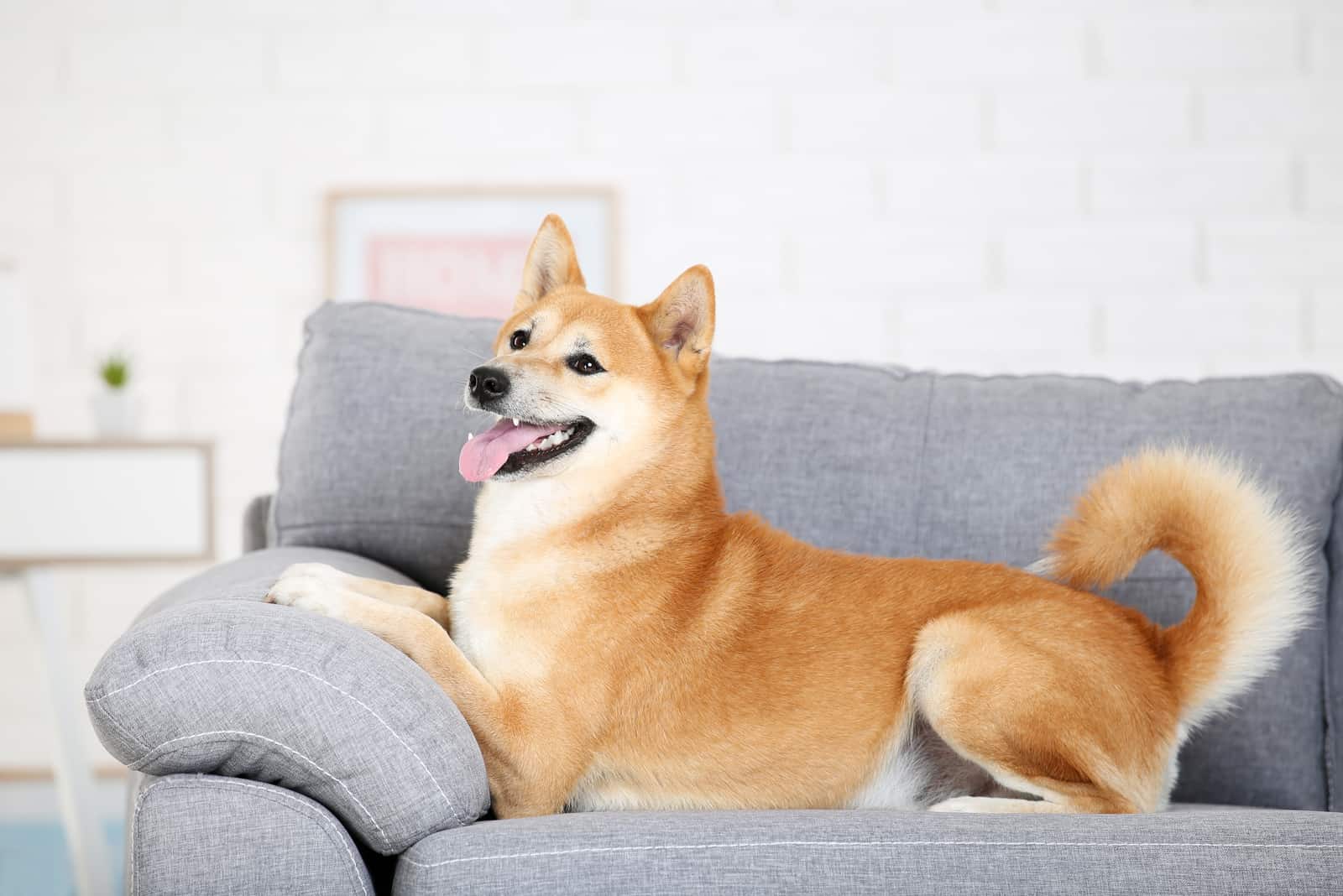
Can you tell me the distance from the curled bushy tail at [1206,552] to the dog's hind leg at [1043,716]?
0.12 meters

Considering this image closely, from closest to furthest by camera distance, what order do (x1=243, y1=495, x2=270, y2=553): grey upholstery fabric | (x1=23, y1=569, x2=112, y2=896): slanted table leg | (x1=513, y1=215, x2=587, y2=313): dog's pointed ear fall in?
(x1=513, y1=215, x2=587, y2=313): dog's pointed ear, (x1=243, y1=495, x2=270, y2=553): grey upholstery fabric, (x1=23, y1=569, x2=112, y2=896): slanted table leg

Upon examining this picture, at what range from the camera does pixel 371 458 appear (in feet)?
7.34

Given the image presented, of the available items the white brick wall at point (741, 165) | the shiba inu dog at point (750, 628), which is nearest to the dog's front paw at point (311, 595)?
the shiba inu dog at point (750, 628)

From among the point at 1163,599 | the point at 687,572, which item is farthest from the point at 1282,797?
the point at 687,572

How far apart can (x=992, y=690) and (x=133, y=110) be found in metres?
3.53

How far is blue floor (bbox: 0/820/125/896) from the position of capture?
3.08 metres

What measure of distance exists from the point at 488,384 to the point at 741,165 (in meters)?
2.48

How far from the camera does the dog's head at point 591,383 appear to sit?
1726mm

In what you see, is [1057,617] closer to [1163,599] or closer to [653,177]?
[1163,599]

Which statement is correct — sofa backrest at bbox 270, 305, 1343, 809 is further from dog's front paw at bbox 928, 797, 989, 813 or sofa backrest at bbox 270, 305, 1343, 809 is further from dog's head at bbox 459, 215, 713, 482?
dog's front paw at bbox 928, 797, 989, 813

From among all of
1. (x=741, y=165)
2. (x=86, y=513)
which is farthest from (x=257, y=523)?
(x=741, y=165)

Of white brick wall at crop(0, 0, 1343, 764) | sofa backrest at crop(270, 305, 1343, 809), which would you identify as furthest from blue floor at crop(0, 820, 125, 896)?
sofa backrest at crop(270, 305, 1343, 809)

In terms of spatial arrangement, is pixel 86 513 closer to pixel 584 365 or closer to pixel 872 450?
pixel 584 365

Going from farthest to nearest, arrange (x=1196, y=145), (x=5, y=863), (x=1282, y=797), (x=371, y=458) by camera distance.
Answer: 1. (x=1196, y=145)
2. (x=5, y=863)
3. (x=371, y=458)
4. (x=1282, y=797)
